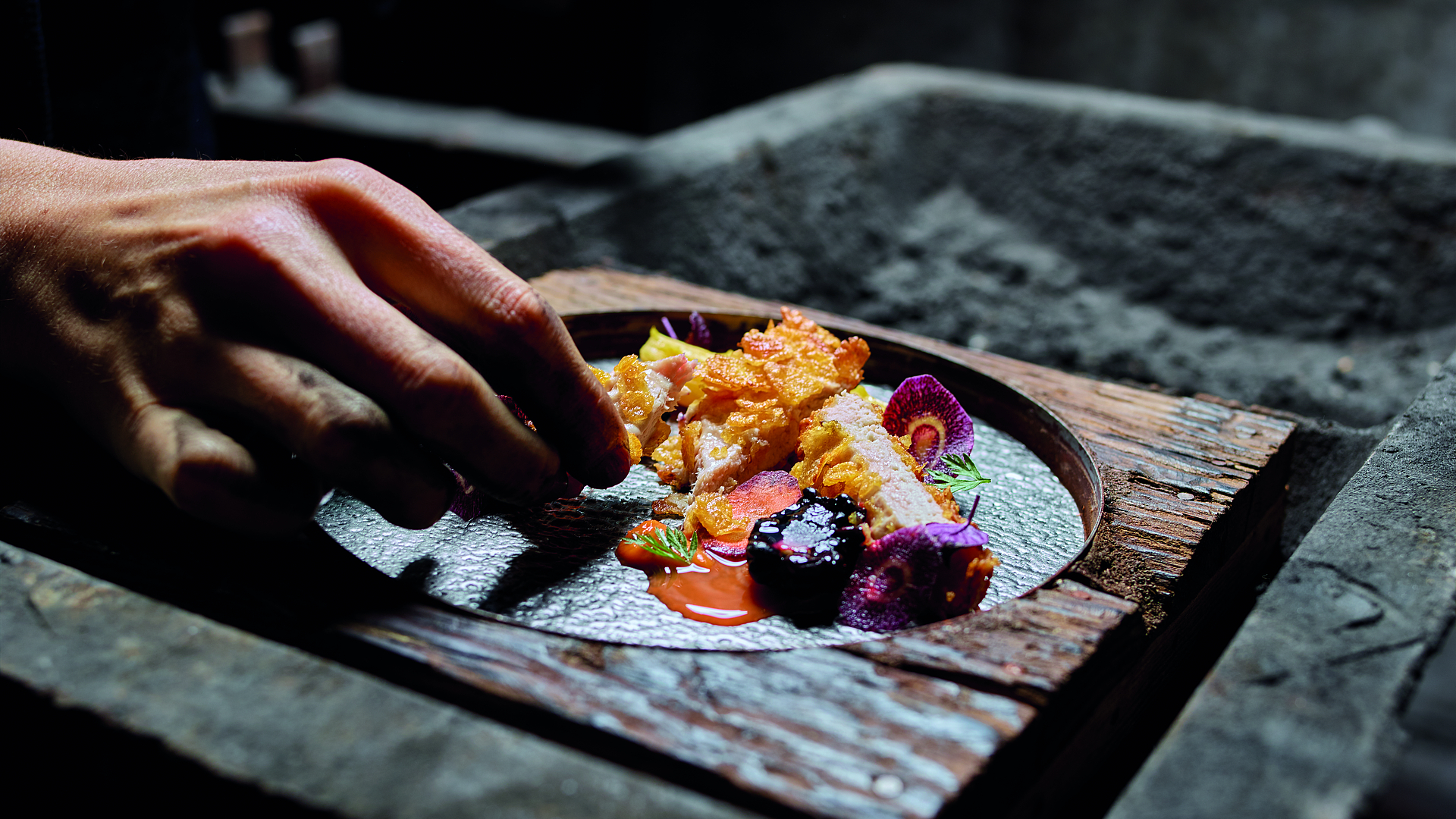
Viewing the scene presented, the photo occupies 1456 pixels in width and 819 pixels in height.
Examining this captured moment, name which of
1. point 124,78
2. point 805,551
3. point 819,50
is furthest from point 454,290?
point 819,50

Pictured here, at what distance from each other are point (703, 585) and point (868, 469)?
0.20 m

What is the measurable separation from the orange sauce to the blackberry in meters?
0.02

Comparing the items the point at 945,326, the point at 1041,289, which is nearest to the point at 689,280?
the point at 945,326

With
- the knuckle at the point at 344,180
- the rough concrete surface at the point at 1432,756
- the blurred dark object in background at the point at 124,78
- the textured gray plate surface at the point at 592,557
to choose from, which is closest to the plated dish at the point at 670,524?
the textured gray plate surface at the point at 592,557

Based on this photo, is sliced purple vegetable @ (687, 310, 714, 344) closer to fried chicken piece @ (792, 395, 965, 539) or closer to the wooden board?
fried chicken piece @ (792, 395, 965, 539)

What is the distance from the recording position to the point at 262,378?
84 cm

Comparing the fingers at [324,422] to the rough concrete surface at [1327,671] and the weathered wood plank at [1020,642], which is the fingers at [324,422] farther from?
the rough concrete surface at [1327,671]

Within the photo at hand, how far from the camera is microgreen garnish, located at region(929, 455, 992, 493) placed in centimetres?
115

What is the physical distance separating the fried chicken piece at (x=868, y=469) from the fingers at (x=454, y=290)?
261 millimetres

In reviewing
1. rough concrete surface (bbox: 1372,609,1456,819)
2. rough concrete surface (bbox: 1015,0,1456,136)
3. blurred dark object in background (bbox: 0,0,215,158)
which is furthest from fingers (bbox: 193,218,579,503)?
rough concrete surface (bbox: 1015,0,1456,136)

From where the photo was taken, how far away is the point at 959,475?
117 centimetres

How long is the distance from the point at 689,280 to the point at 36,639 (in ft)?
5.18

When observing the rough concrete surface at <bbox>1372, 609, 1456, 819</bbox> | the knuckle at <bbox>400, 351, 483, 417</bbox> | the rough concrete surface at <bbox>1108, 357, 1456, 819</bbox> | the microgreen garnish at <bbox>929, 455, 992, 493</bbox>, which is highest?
the knuckle at <bbox>400, 351, 483, 417</bbox>

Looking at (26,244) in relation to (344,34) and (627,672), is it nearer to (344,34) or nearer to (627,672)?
(627,672)
